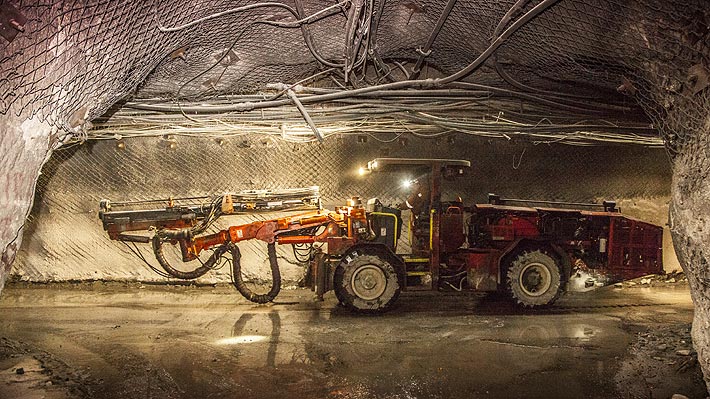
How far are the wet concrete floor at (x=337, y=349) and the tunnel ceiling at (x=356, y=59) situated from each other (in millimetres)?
2907

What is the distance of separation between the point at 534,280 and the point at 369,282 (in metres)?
3.24

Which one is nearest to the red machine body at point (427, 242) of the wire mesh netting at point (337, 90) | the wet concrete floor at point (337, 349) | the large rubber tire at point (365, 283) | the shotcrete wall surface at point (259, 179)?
the large rubber tire at point (365, 283)

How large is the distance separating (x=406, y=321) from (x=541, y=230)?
3403 millimetres

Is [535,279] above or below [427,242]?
below

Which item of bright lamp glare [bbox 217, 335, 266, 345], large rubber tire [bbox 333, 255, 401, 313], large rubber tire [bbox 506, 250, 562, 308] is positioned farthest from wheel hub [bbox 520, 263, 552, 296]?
bright lamp glare [bbox 217, 335, 266, 345]

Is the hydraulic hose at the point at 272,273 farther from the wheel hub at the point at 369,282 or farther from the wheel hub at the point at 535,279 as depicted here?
the wheel hub at the point at 535,279

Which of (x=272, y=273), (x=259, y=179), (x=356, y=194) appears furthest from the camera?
(x=356, y=194)

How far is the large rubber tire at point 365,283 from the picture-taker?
7930 millimetres

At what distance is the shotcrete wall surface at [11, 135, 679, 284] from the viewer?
10.1 m

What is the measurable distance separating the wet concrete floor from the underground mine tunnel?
49 mm

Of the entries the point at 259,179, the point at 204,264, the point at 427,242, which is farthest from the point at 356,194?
the point at 204,264

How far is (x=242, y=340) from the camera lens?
6590 mm

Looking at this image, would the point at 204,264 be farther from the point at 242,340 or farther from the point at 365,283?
the point at 365,283

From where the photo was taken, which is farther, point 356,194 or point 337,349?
point 356,194
